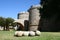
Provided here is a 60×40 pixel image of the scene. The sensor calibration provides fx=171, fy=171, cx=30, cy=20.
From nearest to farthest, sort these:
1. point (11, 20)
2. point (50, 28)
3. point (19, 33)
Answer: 1. point (19, 33)
2. point (50, 28)
3. point (11, 20)

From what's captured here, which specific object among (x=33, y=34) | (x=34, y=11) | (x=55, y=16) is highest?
(x=34, y=11)

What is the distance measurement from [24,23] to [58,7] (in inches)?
1138

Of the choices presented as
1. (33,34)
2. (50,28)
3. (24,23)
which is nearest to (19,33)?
(33,34)

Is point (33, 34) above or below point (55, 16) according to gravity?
below

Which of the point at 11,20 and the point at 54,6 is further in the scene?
the point at 11,20

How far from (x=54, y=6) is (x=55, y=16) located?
2.30 feet

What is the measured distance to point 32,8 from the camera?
31172 mm

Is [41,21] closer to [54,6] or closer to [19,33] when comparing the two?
[19,33]

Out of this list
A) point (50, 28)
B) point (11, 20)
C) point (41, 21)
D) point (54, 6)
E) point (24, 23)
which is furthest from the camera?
point (11, 20)

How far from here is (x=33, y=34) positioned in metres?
13.1

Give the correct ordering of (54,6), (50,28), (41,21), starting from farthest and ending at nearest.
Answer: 1. (41,21)
2. (50,28)
3. (54,6)

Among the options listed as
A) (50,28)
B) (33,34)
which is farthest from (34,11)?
(33,34)

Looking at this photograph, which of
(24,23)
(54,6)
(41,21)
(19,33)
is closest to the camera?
(54,6)

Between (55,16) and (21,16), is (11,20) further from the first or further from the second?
(55,16)
